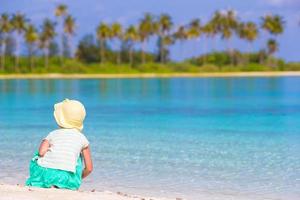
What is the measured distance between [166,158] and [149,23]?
440 feet

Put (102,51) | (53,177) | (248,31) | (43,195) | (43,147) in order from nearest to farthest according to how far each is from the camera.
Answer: (43,195) → (43,147) → (53,177) → (102,51) → (248,31)

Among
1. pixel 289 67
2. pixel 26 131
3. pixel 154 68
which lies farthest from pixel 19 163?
pixel 289 67

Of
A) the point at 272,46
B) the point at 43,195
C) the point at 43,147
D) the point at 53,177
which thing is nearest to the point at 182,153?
the point at 53,177

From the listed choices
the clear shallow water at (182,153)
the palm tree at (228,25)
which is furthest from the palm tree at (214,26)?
the clear shallow water at (182,153)

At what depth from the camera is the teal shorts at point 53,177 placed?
7.97 metres

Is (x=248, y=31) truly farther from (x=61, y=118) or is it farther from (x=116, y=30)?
(x=61, y=118)

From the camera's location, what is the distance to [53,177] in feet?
26.1

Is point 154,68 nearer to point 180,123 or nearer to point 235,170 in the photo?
point 180,123

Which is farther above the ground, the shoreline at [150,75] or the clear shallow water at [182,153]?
the clear shallow water at [182,153]

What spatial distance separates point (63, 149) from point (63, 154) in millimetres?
57

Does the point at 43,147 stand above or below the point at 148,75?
above

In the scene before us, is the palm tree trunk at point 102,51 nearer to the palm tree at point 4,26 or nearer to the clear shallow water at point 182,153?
the palm tree at point 4,26

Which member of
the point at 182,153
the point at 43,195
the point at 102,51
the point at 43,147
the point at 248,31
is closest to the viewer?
the point at 43,195

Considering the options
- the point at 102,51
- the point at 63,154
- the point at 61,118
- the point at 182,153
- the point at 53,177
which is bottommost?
the point at 182,153
